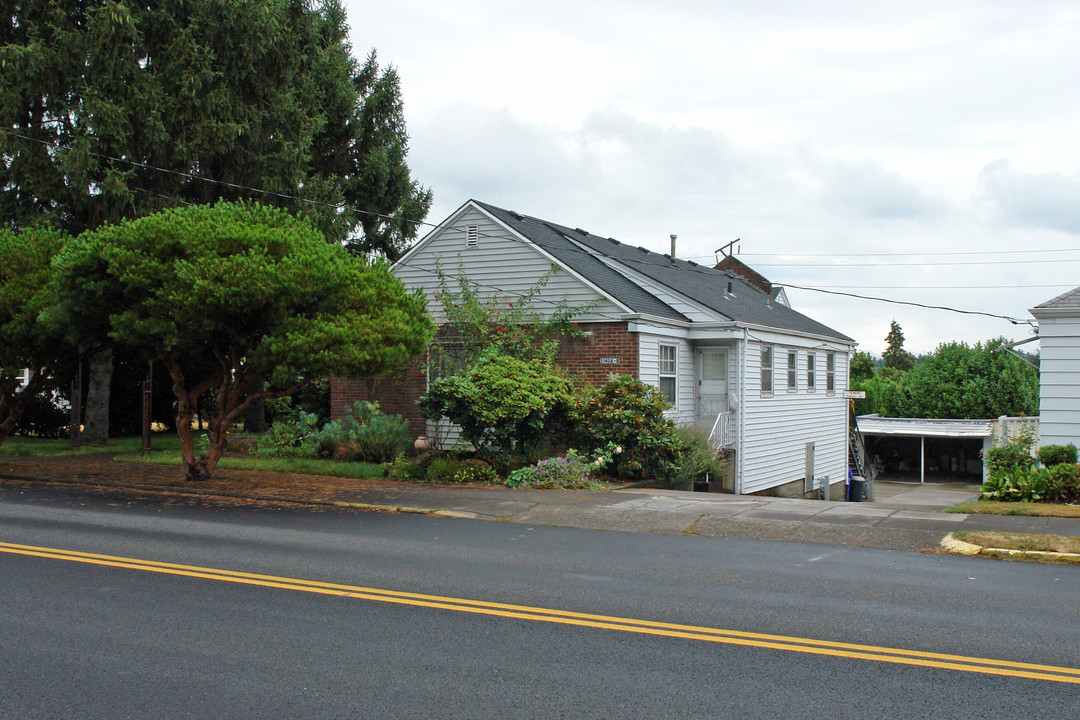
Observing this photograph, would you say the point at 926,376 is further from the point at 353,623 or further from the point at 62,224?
the point at 353,623

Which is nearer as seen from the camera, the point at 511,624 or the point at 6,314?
the point at 511,624

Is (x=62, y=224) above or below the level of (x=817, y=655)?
above

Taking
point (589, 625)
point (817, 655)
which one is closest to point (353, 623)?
point (589, 625)

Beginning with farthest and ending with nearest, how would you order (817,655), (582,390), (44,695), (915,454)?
(915,454)
(582,390)
(817,655)
(44,695)

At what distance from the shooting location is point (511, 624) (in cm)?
641

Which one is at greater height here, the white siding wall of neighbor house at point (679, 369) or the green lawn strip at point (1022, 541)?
the white siding wall of neighbor house at point (679, 369)

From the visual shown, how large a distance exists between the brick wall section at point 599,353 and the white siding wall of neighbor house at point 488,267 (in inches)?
16.0

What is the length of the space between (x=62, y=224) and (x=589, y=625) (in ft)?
64.7

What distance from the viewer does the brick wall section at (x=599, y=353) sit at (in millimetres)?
18156

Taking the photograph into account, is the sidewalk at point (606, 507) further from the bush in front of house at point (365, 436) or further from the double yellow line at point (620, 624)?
the double yellow line at point (620, 624)

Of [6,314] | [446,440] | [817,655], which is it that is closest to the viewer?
[817,655]

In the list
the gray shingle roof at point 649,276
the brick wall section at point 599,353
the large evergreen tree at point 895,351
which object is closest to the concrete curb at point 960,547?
the brick wall section at point 599,353

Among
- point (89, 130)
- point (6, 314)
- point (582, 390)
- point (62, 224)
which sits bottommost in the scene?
point (582, 390)

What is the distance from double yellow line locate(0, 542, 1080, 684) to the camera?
5.46 metres
